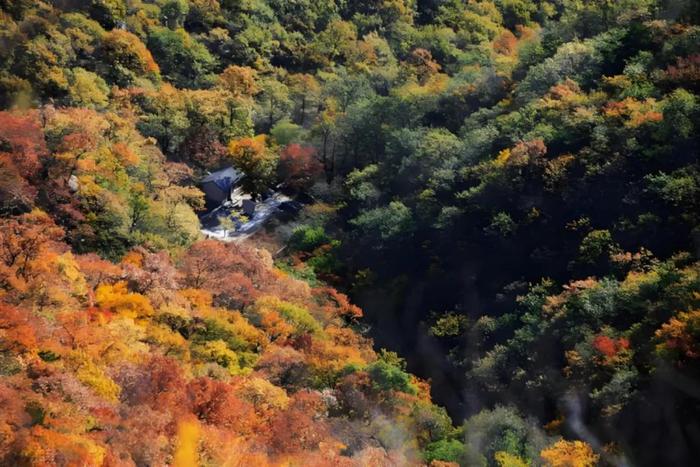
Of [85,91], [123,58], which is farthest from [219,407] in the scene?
[123,58]

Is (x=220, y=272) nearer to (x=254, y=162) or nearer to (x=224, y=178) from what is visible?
(x=224, y=178)

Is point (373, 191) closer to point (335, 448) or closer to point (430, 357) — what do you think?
point (430, 357)

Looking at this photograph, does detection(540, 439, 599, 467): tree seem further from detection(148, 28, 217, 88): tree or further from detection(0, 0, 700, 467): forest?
detection(148, 28, 217, 88): tree

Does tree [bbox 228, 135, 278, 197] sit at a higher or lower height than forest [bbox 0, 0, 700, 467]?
lower

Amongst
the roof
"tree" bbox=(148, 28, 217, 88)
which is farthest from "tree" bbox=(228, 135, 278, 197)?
"tree" bbox=(148, 28, 217, 88)

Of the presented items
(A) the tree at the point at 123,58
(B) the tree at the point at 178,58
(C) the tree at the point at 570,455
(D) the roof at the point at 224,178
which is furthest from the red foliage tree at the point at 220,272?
(B) the tree at the point at 178,58

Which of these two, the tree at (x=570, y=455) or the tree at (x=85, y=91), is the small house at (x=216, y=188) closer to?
the tree at (x=85, y=91)

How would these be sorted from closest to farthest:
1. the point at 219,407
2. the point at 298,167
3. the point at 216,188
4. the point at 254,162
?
the point at 219,407 → the point at 216,188 → the point at 254,162 → the point at 298,167
